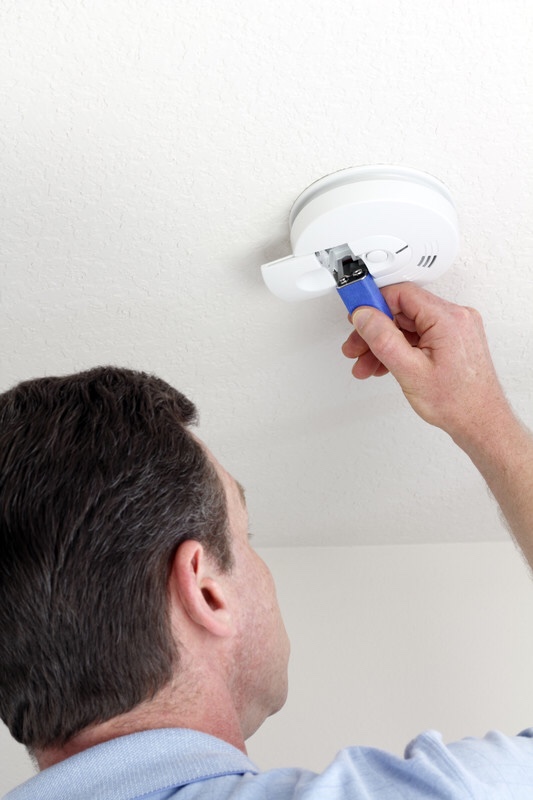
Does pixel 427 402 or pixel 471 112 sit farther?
pixel 427 402

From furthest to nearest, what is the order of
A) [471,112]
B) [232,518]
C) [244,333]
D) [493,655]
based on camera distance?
[493,655] → [244,333] → [232,518] → [471,112]

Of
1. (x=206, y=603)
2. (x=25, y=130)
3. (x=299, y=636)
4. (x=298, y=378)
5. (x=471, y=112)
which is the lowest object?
(x=299, y=636)

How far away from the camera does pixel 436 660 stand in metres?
1.65

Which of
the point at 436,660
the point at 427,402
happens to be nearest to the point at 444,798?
the point at 427,402

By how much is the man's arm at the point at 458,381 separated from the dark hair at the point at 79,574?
30cm

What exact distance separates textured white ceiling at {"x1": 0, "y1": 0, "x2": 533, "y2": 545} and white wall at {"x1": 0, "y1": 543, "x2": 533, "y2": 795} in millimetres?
536

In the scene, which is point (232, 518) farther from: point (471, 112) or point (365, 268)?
point (471, 112)

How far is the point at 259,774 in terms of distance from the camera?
0.70m

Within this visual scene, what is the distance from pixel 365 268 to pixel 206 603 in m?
0.38

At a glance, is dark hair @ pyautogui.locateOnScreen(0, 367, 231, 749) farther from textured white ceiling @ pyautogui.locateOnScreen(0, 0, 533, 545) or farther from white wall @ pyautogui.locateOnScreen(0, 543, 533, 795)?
white wall @ pyautogui.locateOnScreen(0, 543, 533, 795)

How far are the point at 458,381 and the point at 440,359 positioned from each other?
0.03 m

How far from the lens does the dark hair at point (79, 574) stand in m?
0.75

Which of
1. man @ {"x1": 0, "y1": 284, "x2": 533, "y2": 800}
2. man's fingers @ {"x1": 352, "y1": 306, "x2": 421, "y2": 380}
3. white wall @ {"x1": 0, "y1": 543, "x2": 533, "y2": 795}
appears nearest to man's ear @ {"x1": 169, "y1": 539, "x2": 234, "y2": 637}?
man @ {"x1": 0, "y1": 284, "x2": 533, "y2": 800}

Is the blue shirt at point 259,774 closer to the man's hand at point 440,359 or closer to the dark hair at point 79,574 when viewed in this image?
the dark hair at point 79,574
